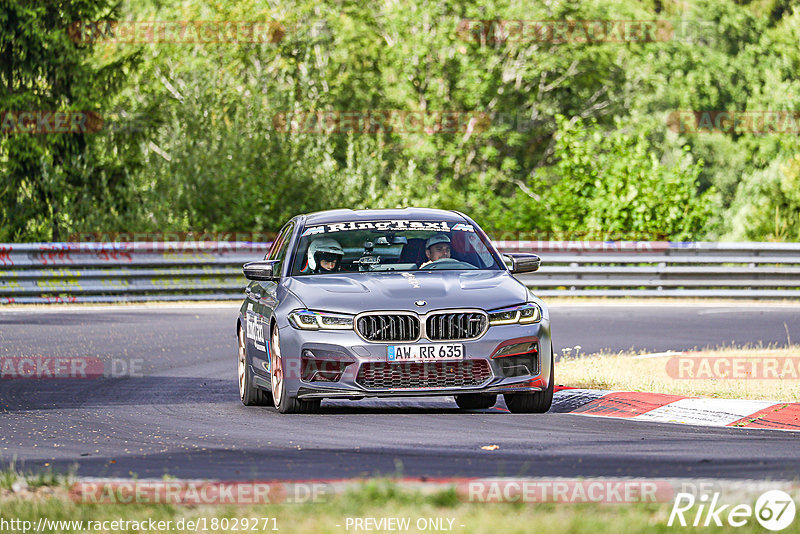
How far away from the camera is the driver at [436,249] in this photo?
36.2 ft

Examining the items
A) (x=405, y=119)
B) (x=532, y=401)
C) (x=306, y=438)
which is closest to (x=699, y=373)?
(x=532, y=401)

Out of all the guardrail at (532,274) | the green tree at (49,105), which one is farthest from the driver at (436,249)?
the green tree at (49,105)

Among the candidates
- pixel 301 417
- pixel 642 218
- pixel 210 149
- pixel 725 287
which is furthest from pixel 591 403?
pixel 210 149

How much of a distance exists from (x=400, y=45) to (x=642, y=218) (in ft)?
62.1

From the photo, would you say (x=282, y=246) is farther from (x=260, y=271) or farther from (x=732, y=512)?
(x=732, y=512)

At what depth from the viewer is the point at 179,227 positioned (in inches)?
1214

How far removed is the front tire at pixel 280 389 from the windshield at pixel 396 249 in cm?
85

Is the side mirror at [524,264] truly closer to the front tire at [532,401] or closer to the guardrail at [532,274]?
the front tire at [532,401]

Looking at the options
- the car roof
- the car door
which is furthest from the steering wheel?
the car door

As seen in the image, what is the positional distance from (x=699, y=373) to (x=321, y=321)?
16.1ft

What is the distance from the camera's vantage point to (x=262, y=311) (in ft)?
35.9

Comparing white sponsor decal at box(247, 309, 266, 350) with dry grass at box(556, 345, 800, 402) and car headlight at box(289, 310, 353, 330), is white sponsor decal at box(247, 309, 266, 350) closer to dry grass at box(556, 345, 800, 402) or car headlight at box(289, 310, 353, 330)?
car headlight at box(289, 310, 353, 330)

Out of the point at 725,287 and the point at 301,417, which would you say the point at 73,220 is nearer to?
the point at 725,287

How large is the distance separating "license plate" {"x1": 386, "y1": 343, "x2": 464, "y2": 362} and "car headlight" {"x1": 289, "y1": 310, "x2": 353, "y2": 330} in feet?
1.21
